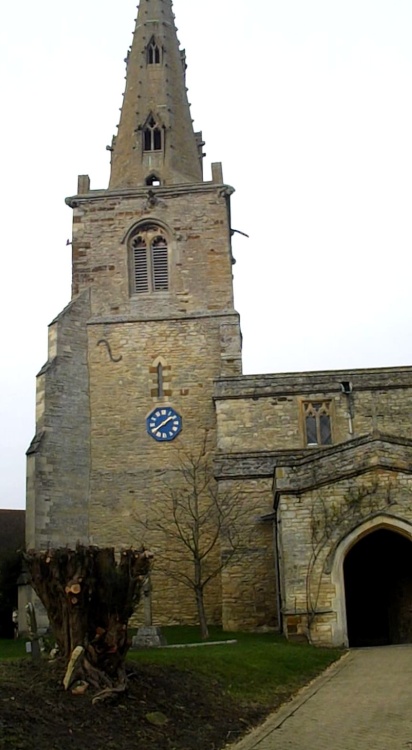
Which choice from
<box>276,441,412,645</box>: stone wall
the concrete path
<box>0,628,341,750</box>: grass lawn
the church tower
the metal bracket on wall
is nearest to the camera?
<box>0,628,341,750</box>: grass lawn

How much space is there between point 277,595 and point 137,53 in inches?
943

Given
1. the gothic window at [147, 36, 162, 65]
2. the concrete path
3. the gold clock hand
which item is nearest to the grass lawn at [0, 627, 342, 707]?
the concrete path

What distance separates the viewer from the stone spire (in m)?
34.4

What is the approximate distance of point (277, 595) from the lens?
23281mm

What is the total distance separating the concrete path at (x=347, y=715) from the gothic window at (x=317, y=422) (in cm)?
1220

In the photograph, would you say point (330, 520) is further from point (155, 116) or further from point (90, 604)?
point (155, 116)

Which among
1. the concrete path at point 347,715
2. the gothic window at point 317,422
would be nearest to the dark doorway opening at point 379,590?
the gothic window at point 317,422

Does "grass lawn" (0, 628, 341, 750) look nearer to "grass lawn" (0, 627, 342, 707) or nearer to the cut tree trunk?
"grass lawn" (0, 627, 342, 707)

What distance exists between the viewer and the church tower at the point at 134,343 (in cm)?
2838

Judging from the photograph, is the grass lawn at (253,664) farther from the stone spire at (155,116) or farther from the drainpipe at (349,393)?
the stone spire at (155,116)

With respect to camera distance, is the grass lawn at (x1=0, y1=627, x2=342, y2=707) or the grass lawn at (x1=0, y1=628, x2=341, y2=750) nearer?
the grass lawn at (x1=0, y1=628, x2=341, y2=750)

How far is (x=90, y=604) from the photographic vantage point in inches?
433

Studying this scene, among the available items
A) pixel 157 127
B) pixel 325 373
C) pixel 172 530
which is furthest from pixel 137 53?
pixel 172 530

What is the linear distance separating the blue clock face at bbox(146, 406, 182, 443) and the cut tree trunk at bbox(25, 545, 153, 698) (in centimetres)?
1803
